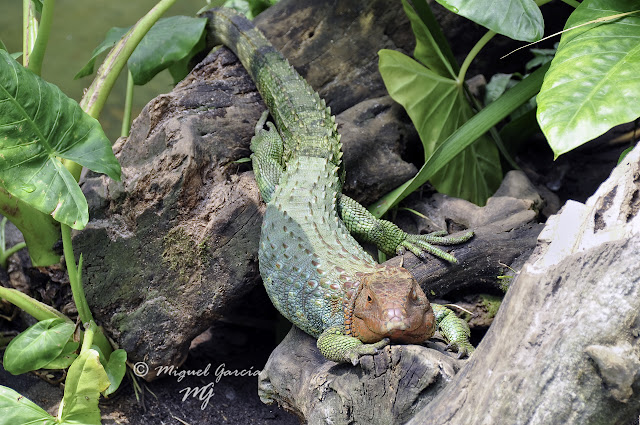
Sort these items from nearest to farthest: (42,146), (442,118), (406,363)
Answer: (406,363) → (42,146) → (442,118)

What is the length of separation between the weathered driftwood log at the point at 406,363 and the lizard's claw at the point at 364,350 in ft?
0.15

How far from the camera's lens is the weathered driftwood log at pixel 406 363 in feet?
7.81

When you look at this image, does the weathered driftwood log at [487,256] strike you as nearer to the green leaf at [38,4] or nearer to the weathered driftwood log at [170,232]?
the weathered driftwood log at [170,232]

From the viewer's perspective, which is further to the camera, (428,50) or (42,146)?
(428,50)

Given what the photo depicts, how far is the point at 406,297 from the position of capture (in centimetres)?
264

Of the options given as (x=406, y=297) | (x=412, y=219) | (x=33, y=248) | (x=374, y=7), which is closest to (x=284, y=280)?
(x=406, y=297)

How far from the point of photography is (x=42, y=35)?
3.53m

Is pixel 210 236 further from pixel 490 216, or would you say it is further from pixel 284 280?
pixel 490 216

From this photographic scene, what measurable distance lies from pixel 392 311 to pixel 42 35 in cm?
269

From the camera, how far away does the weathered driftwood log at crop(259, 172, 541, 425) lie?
2.38 m

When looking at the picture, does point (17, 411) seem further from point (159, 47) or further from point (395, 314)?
point (159, 47)

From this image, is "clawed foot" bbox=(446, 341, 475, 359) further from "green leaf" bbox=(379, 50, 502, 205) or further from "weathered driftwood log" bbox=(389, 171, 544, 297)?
"green leaf" bbox=(379, 50, 502, 205)

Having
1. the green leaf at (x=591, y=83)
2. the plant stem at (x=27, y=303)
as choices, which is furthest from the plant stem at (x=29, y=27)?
the green leaf at (x=591, y=83)

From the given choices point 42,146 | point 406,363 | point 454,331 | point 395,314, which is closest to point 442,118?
point 454,331
